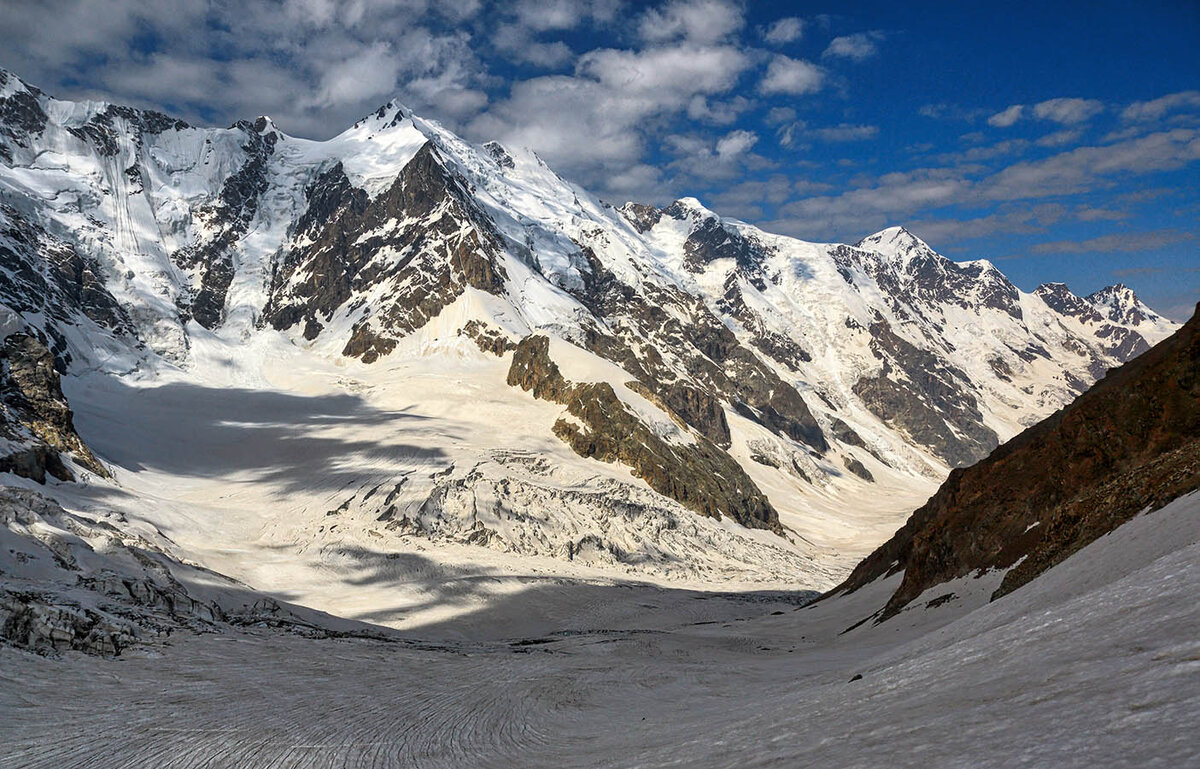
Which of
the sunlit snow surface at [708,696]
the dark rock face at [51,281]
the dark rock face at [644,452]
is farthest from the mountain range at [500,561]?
the dark rock face at [51,281]

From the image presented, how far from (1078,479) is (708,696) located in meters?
16.8

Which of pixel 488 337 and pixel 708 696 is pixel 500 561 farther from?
pixel 488 337

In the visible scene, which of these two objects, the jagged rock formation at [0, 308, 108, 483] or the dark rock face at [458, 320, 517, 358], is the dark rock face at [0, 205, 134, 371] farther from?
the dark rock face at [458, 320, 517, 358]

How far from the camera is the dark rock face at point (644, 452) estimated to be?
122 meters

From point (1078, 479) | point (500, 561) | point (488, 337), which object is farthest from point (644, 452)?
point (1078, 479)

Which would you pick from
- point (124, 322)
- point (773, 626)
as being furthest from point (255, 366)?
point (773, 626)

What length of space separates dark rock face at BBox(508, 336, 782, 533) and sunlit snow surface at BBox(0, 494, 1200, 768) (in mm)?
96115

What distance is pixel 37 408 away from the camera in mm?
88438

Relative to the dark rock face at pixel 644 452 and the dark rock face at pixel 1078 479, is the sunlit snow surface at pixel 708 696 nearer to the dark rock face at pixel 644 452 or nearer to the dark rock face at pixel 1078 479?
the dark rock face at pixel 1078 479

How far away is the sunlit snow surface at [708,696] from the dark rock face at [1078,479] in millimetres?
2369

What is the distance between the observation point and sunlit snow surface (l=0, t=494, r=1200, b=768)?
4758mm

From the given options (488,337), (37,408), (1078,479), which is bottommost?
(1078,479)

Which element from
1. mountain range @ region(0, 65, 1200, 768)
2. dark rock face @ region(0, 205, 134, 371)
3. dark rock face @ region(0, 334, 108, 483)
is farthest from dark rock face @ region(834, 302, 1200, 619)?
dark rock face @ region(0, 205, 134, 371)

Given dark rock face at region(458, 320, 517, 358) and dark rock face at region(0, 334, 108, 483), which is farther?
dark rock face at region(458, 320, 517, 358)
